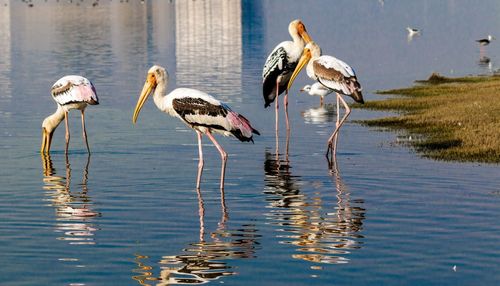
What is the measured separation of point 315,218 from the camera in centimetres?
1602

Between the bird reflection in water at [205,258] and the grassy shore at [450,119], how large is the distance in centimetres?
787

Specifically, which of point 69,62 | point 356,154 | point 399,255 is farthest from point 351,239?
point 69,62

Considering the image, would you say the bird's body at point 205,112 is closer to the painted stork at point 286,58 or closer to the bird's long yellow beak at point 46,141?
the bird's long yellow beak at point 46,141

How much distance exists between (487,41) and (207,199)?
47871 mm

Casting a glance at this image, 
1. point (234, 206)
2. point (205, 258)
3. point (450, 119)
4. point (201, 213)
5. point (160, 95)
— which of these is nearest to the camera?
point (205, 258)

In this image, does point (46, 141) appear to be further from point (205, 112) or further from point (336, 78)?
point (205, 112)

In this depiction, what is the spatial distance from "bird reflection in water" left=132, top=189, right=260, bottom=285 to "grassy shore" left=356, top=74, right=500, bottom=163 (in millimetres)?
7869

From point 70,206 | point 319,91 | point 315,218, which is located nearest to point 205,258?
point 315,218

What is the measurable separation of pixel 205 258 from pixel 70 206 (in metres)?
4.28

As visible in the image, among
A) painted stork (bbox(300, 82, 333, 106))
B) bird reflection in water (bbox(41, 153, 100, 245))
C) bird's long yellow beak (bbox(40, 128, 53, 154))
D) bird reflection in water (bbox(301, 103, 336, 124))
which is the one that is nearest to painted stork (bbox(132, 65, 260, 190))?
bird reflection in water (bbox(41, 153, 100, 245))

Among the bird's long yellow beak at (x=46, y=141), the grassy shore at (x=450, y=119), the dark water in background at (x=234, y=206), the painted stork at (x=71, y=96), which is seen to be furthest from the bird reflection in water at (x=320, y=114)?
the bird's long yellow beak at (x=46, y=141)

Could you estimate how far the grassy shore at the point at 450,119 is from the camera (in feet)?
72.9

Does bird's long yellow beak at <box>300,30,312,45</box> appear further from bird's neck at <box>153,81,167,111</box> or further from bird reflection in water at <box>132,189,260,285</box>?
bird reflection in water at <box>132,189,260,285</box>

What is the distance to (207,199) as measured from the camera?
57.8 feet
